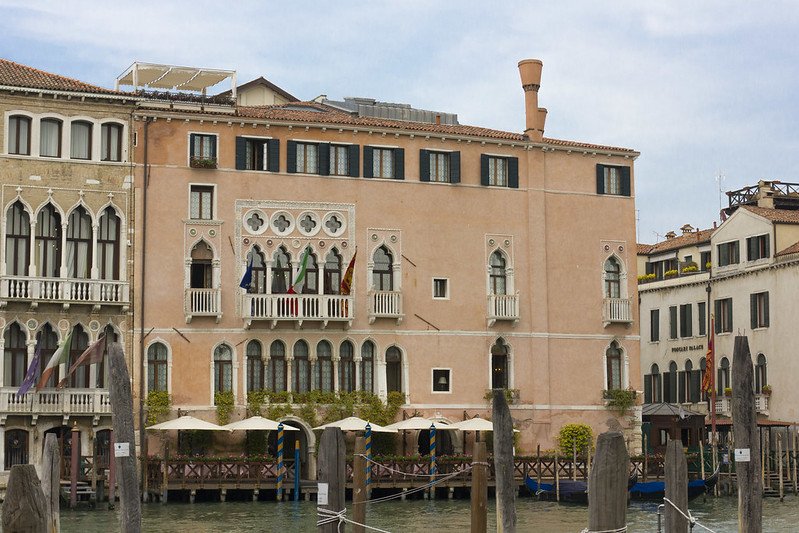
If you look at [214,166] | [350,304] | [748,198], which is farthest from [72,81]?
[748,198]

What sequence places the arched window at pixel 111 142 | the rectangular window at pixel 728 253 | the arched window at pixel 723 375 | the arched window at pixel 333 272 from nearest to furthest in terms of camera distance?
the arched window at pixel 111 142
the arched window at pixel 333 272
the rectangular window at pixel 728 253
the arched window at pixel 723 375

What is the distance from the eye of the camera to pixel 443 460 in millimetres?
35844

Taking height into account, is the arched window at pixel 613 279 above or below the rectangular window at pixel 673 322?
above

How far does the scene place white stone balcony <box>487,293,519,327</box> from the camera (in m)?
38.8

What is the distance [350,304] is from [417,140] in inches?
194

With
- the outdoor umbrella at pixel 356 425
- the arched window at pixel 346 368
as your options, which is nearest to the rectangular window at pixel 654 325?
the arched window at pixel 346 368

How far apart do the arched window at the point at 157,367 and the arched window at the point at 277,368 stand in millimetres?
2634

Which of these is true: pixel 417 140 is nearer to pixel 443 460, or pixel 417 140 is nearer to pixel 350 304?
pixel 350 304

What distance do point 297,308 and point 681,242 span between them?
65.0ft

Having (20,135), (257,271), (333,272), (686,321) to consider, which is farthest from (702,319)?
(20,135)

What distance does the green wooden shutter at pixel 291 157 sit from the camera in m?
37.4

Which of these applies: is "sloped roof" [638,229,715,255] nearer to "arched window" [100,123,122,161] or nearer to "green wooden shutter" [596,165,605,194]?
"green wooden shutter" [596,165,605,194]

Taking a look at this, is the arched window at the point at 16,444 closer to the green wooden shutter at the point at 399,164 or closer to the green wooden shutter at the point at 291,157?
the green wooden shutter at the point at 291,157

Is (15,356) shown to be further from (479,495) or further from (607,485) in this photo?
(607,485)
